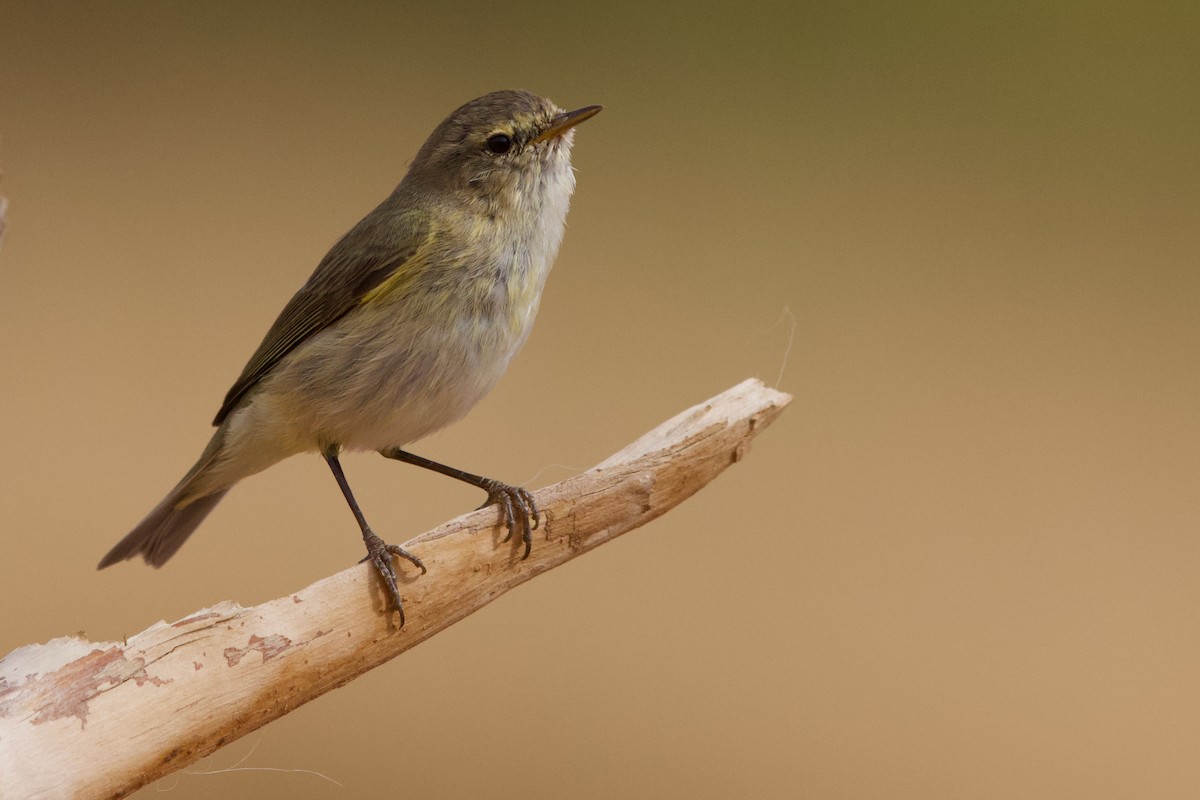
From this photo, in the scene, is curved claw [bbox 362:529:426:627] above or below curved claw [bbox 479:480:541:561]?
below

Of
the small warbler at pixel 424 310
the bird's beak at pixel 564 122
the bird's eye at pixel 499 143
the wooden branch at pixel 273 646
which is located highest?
the bird's beak at pixel 564 122

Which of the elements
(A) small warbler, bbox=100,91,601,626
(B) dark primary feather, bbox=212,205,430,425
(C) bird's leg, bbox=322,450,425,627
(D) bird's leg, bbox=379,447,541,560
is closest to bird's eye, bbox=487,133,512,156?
(A) small warbler, bbox=100,91,601,626

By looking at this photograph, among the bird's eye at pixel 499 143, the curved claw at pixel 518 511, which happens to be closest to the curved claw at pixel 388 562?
the curved claw at pixel 518 511

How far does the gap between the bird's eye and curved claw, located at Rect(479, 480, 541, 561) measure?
600 mm

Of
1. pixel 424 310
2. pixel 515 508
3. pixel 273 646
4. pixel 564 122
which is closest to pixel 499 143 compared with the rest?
pixel 564 122

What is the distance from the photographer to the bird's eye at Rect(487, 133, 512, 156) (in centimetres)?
194

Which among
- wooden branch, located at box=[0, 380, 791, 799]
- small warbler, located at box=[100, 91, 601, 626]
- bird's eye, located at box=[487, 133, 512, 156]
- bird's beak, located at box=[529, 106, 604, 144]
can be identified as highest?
bird's beak, located at box=[529, 106, 604, 144]

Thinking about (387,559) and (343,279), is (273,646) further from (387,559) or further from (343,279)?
(343,279)

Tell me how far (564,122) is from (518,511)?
70 centimetres

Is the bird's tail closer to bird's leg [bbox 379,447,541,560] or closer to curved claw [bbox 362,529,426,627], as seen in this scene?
curved claw [bbox 362,529,426,627]

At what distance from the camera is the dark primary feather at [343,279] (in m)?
1.93

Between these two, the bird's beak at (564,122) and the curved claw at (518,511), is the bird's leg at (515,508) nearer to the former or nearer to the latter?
the curved claw at (518,511)

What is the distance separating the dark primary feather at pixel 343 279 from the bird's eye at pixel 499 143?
173 millimetres

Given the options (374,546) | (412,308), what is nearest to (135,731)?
(374,546)
